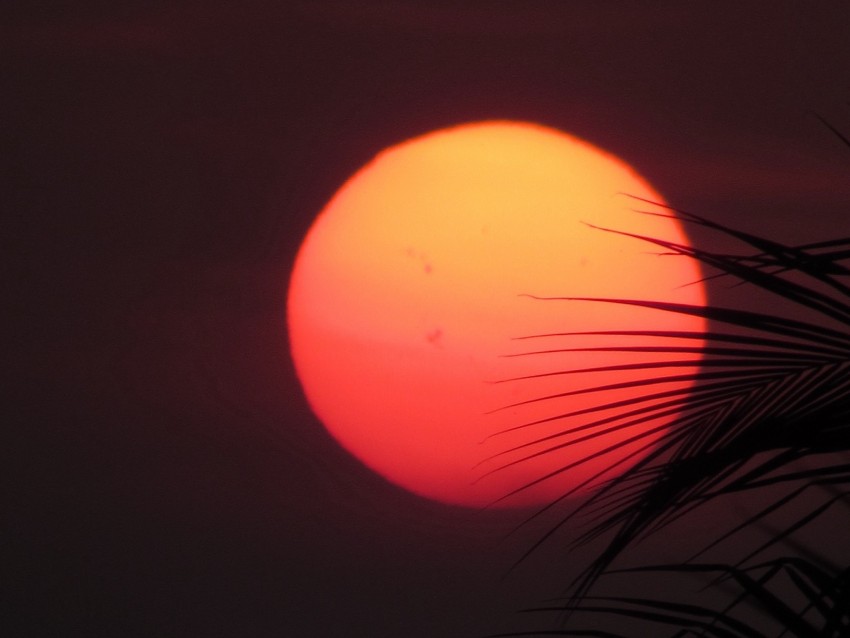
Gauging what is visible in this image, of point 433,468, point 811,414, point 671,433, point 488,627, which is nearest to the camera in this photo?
point 811,414

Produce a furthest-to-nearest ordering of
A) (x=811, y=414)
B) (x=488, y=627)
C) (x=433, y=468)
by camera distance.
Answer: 1. (x=433, y=468)
2. (x=488, y=627)
3. (x=811, y=414)

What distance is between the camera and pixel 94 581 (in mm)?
5977

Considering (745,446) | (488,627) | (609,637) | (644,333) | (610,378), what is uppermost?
(610,378)

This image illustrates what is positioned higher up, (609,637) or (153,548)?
(153,548)

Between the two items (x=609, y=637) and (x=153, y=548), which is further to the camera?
(x=153, y=548)

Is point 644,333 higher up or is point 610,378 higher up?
point 610,378

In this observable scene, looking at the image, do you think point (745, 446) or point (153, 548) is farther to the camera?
point (153, 548)

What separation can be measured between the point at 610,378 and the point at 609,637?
430 centimetres

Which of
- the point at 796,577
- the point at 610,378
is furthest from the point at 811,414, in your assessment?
the point at 610,378

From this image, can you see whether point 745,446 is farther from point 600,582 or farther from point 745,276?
point 600,582

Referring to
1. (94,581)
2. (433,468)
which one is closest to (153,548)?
(94,581)

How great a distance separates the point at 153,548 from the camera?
605cm

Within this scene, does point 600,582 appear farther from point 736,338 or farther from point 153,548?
point 736,338

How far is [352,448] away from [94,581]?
1.80 meters
